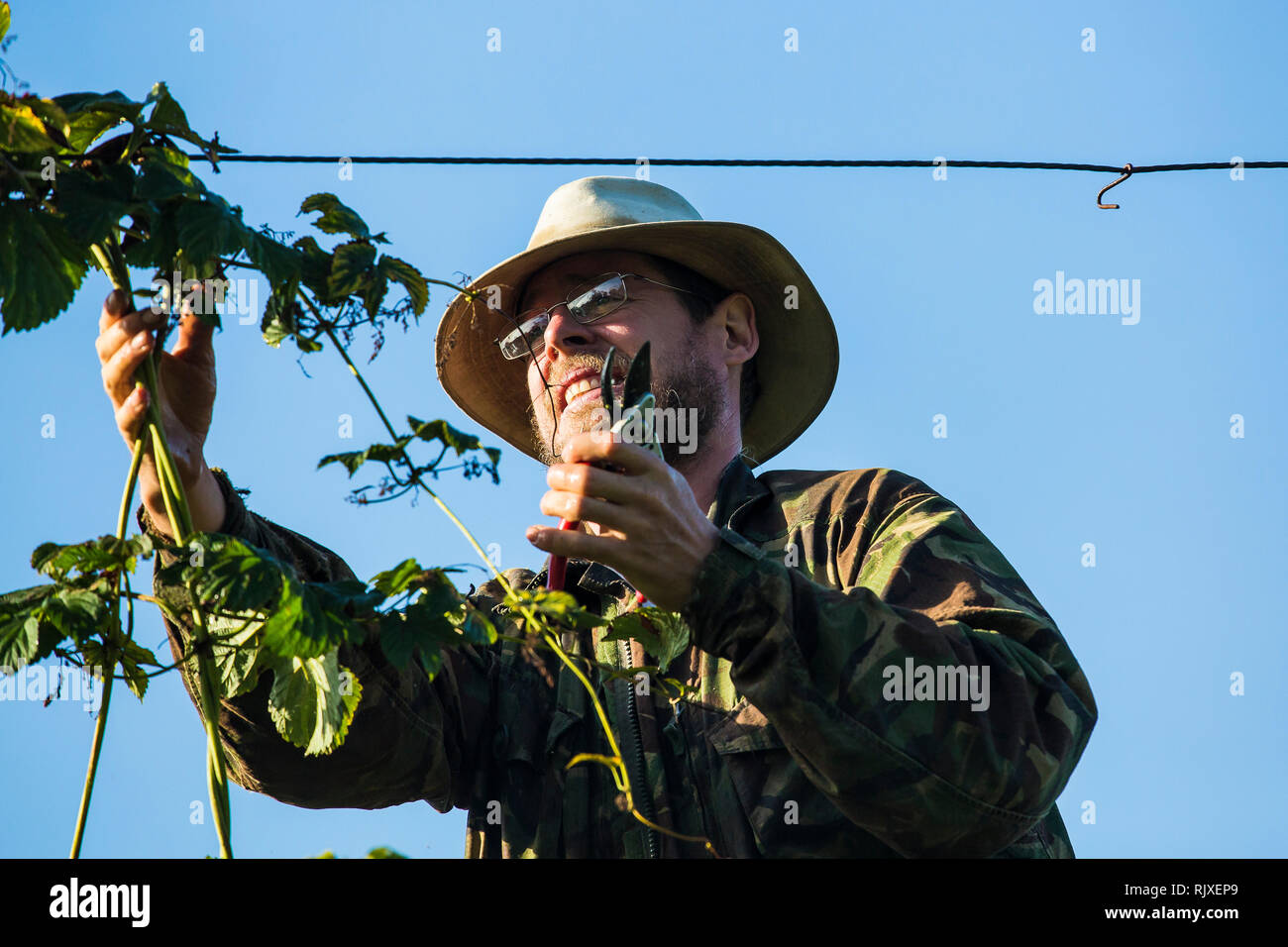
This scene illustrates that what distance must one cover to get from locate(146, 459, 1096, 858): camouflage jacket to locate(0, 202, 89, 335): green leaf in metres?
0.67

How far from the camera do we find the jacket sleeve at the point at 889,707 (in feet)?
8.45

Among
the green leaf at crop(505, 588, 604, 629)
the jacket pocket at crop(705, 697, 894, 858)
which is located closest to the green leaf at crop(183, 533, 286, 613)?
the green leaf at crop(505, 588, 604, 629)

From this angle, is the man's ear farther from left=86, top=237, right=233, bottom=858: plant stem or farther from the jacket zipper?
left=86, top=237, right=233, bottom=858: plant stem

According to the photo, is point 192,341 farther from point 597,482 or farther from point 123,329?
point 597,482

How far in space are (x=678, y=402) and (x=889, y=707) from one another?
1.65 m

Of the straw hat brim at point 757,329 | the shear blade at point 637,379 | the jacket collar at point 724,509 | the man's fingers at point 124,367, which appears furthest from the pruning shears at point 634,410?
the straw hat brim at point 757,329

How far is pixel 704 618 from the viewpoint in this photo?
2.58 metres

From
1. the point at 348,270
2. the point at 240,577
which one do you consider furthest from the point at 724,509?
the point at 240,577

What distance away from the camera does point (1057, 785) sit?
9.00 feet

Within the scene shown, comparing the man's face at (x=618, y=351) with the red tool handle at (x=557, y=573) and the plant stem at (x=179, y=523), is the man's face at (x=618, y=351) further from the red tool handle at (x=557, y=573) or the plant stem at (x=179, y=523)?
the plant stem at (x=179, y=523)

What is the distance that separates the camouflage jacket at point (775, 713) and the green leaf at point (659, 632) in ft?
0.10

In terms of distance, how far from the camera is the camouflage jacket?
2.59m
